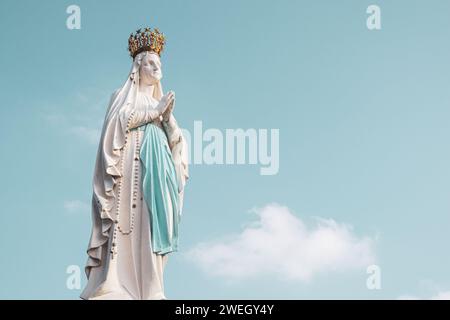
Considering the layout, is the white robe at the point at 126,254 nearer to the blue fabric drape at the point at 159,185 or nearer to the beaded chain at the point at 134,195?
the beaded chain at the point at 134,195

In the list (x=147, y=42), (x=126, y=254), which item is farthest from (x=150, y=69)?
(x=126, y=254)

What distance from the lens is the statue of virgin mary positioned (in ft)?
45.1

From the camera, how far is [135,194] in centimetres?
1425

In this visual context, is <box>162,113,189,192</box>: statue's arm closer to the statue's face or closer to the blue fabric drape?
the blue fabric drape

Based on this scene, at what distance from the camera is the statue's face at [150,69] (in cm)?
1536

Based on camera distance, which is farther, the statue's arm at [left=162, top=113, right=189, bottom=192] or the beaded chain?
the statue's arm at [left=162, top=113, right=189, bottom=192]

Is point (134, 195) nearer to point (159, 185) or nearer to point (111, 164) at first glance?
point (159, 185)

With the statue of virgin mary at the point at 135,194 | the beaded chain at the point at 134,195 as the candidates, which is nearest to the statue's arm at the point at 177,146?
the statue of virgin mary at the point at 135,194

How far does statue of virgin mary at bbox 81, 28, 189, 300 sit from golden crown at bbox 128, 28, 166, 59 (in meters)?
0.26

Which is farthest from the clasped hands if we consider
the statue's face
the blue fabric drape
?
the statue's face

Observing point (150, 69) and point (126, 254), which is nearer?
point (126, 254)

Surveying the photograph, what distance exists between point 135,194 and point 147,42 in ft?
10.1
